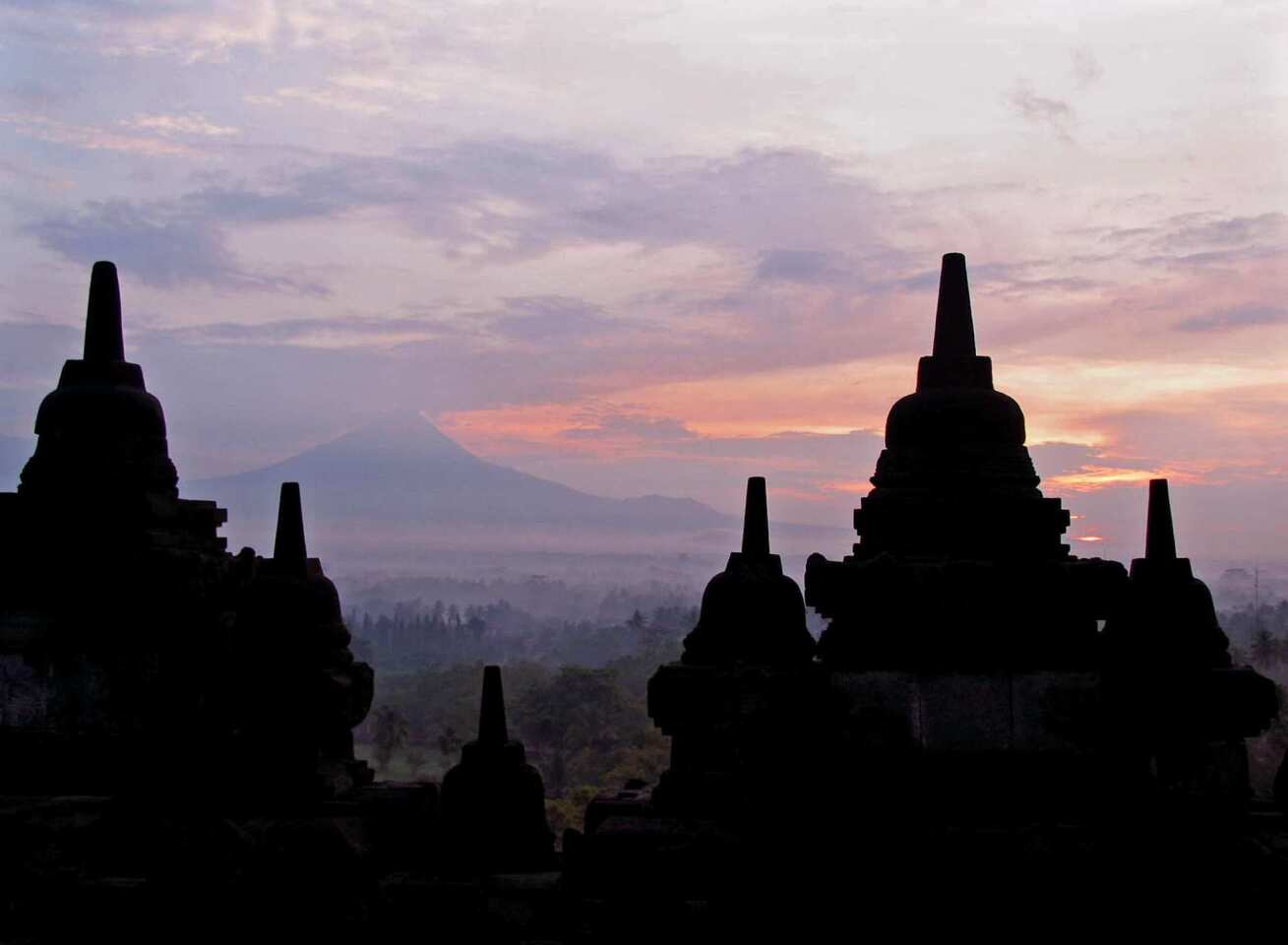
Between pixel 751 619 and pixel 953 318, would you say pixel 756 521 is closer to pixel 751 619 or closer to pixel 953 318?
pixel 751 619

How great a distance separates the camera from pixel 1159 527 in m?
8.16

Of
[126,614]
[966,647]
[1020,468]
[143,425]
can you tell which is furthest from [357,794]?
[1020,468]

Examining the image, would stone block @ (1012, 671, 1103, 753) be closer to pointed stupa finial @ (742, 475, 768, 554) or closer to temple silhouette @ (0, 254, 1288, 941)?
temple silhouette @ (0, 254, 1288, 941)

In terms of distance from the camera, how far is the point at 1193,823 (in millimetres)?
7492

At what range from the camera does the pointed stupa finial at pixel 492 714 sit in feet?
28.6

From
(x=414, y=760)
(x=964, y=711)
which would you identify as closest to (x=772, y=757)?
(x=964, y=711)

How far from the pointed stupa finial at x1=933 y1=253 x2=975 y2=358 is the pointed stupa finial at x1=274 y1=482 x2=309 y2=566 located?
4.10 meters

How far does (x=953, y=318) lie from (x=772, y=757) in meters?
2.98

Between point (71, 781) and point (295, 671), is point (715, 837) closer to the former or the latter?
point (295, 671)

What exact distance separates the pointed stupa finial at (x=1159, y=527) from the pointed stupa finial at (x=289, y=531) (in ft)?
16.9

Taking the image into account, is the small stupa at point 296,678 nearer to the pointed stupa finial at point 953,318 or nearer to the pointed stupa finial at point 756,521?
the pointed stupa finial at point 756,521

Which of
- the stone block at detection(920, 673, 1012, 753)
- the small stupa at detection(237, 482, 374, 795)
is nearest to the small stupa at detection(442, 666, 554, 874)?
the small stupa at detection(237, 482, 374, 795)

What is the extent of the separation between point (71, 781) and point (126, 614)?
1.11 meters

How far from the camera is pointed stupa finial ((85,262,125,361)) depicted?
936cm
